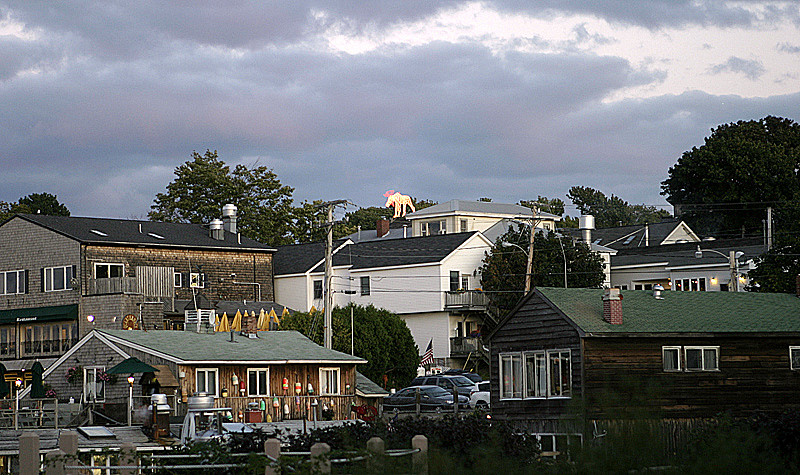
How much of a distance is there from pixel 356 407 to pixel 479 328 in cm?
2689

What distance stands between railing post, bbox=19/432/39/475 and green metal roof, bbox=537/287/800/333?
21.1 m

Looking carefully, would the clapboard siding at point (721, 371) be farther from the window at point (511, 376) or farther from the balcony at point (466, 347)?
the balcony at point (466, 347)

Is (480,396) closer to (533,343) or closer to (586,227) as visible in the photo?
(533,343)

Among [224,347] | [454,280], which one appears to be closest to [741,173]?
[454,280]

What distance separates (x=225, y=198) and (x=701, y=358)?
56424 mm

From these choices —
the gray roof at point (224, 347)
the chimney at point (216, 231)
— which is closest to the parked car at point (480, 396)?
the gray roof at point (224, 347)

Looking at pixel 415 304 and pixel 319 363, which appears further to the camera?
pixel 415 304

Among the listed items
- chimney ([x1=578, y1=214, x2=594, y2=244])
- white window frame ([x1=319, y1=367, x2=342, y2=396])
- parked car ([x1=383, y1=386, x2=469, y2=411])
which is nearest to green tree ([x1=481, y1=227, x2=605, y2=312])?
chimney ([x1=578, y1=214, x2=594, y2=244])

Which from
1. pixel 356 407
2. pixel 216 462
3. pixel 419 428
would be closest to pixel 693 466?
pixel 216 462

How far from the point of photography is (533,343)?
35.5m

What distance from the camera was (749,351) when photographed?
34719mm

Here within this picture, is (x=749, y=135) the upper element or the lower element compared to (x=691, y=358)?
upper

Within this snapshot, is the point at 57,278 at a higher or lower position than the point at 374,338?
higher

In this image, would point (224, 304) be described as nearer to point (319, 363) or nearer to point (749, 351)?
point (319, 363)
